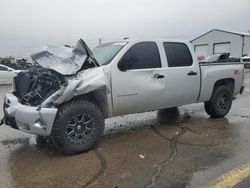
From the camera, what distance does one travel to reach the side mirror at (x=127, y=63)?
6.05 m

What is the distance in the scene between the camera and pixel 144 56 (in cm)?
652

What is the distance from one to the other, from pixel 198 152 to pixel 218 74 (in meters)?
2.86

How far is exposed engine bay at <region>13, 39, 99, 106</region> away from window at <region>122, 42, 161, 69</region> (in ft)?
2.37

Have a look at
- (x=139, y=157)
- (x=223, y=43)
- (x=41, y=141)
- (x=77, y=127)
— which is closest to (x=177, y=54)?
(x=139, y=157)

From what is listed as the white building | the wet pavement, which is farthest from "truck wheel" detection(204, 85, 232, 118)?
the white building

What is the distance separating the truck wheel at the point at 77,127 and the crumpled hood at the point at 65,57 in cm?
66

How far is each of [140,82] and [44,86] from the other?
5.67 feet

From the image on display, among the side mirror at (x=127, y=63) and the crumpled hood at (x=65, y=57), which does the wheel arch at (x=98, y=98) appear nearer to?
the crumpled hood at (x=65, y=57)

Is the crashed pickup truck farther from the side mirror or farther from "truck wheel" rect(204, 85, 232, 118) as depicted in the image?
"truck wheel" rect(204, 85, 232, 118)

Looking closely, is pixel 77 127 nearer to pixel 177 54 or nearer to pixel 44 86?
pixel 44 86

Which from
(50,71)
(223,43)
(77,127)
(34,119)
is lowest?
(223,43)

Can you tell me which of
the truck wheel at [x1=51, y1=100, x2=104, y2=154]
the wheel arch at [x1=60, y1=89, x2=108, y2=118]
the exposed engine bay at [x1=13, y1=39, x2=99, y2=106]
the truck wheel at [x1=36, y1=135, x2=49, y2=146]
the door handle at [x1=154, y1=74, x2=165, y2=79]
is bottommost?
the truck wheel at [x1=36, y1=135, x2=49, y2=146]

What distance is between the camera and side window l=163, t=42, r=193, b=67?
6.94 metres

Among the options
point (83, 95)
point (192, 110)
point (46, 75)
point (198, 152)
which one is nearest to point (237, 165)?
point (198, 152)
